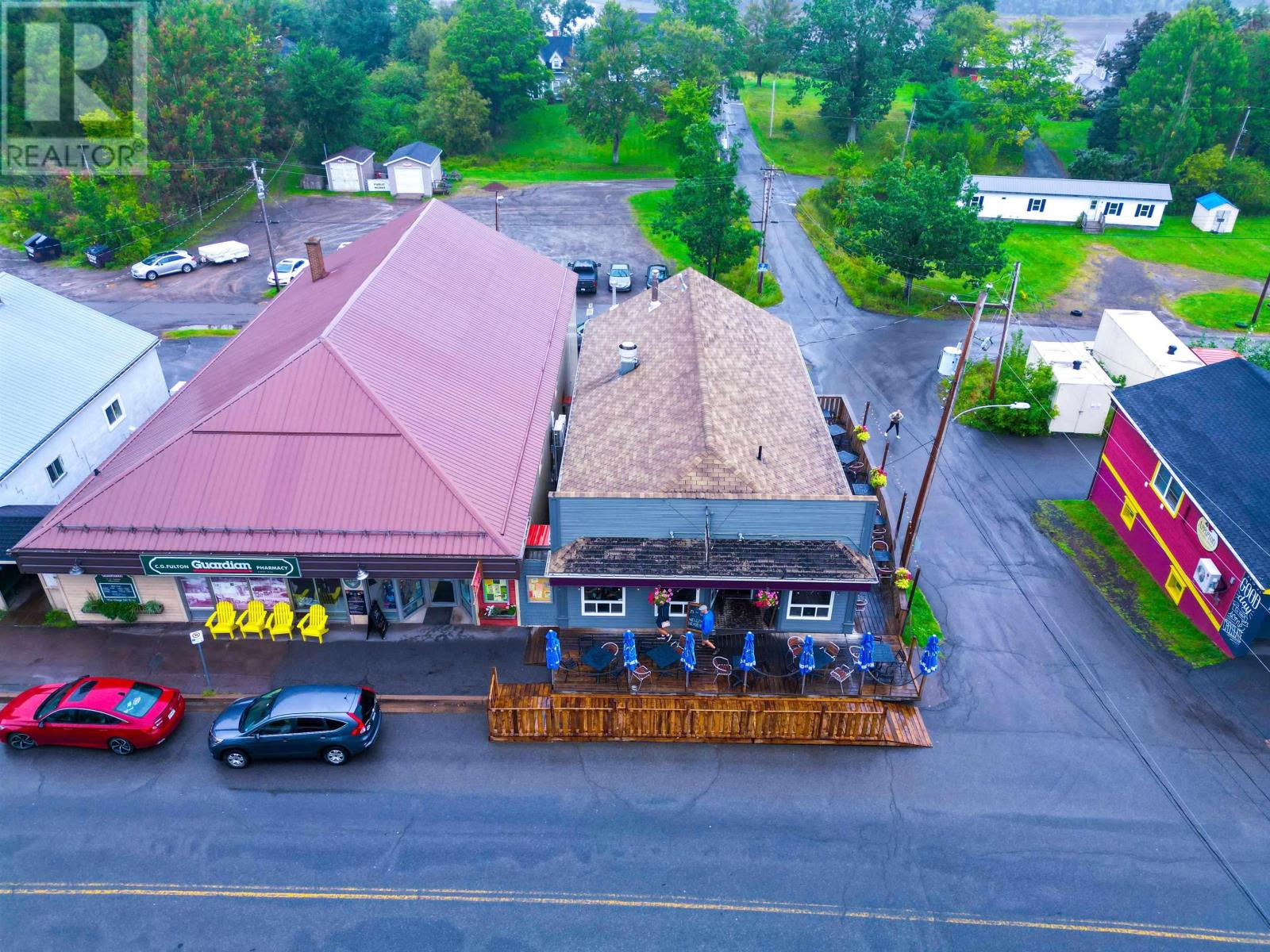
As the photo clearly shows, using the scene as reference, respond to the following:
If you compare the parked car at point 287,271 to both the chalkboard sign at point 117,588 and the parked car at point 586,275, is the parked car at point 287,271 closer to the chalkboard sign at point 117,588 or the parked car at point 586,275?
the parked car at point 586,275

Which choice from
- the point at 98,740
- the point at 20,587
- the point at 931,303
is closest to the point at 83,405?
the point at 20,587

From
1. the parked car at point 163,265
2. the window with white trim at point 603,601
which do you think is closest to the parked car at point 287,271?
the parked car at point 163,265

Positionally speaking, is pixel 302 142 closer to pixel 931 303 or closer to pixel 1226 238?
pixel 931 303

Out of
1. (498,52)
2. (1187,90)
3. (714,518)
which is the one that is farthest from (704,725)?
(498,52)

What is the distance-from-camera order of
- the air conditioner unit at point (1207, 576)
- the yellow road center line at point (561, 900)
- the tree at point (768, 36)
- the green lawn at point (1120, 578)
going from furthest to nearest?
the tree at point (768, 36) → the green lawn at point (1120, 578) → the air conditioner unit at point (1207, 576) → the yellow road center line at point (561, 900)

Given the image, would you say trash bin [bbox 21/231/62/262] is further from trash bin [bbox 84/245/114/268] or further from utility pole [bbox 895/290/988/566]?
utility pole [bbox 895/290/988/566]

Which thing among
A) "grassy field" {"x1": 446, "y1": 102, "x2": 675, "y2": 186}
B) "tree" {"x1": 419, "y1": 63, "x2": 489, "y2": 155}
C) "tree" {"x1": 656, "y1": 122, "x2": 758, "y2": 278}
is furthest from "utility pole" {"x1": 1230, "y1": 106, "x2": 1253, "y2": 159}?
"tree" {"x1": 419, "y1": 63, "x2": 489, "y2": 155}
